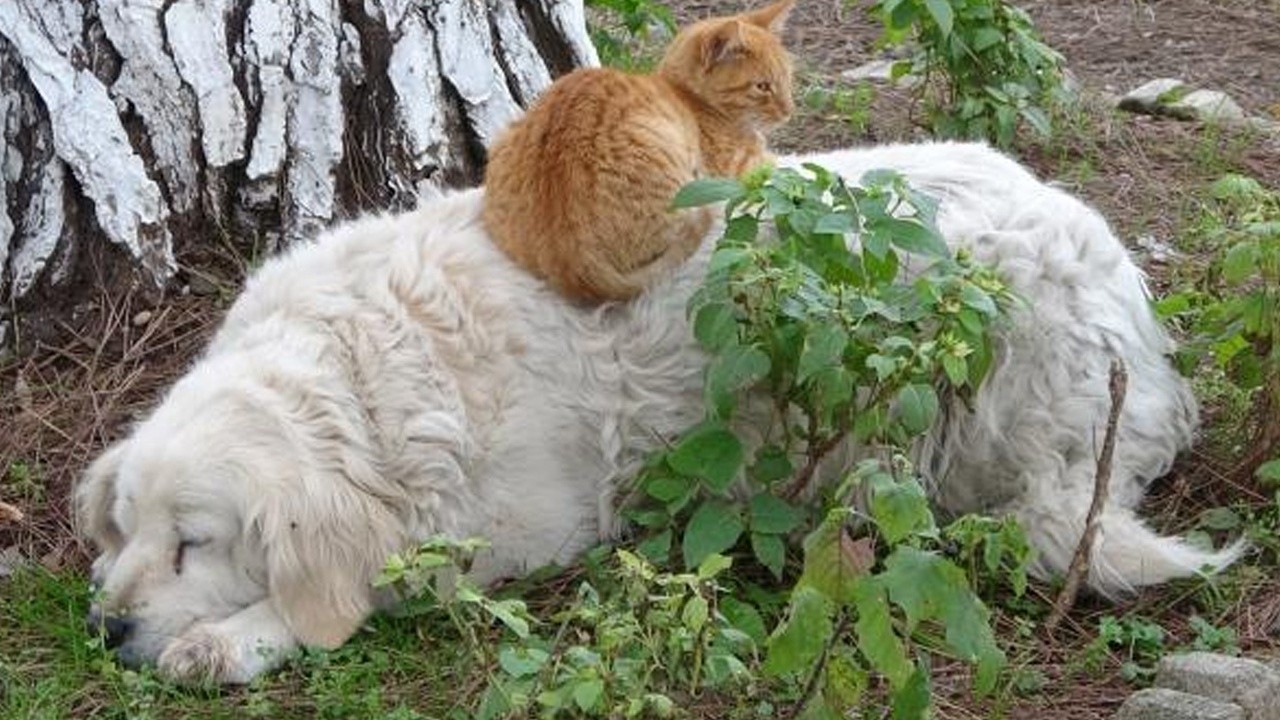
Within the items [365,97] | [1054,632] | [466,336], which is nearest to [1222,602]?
[1054,632]

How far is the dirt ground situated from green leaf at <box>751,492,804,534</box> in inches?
18.5

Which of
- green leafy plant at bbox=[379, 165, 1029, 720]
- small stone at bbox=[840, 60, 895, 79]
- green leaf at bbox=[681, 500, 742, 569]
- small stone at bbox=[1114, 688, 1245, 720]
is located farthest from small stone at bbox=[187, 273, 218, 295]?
small stone at bbox=[840, 60, 895, 79]

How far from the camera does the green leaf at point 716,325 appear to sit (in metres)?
4.60

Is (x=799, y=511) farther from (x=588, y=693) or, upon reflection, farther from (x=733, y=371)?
(x=588, y=693)

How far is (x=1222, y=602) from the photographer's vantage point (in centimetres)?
486

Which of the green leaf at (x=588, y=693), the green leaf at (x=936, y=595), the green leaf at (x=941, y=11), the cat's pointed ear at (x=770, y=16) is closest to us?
the green leaf at (x=588, y=693)

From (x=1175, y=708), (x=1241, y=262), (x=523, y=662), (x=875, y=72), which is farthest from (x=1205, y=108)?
(x=523, y=662)

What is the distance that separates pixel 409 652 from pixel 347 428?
1.62ft

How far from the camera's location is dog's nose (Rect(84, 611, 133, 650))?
4.66 m

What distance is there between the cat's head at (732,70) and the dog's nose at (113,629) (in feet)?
6.71

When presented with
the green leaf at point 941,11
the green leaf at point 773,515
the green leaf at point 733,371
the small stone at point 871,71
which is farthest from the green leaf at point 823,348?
the small stone at point 871,71

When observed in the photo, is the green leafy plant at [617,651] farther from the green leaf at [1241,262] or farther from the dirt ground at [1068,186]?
the green leaf at [1241,262]

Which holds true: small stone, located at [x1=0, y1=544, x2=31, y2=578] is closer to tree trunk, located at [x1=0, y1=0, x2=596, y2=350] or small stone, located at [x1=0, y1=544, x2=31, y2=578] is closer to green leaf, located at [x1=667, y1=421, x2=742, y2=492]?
tree trunk, located at [x1=0, y1=0, x2=596, y2=350]

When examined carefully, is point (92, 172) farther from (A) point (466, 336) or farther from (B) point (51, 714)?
(B) point (51, 714)
